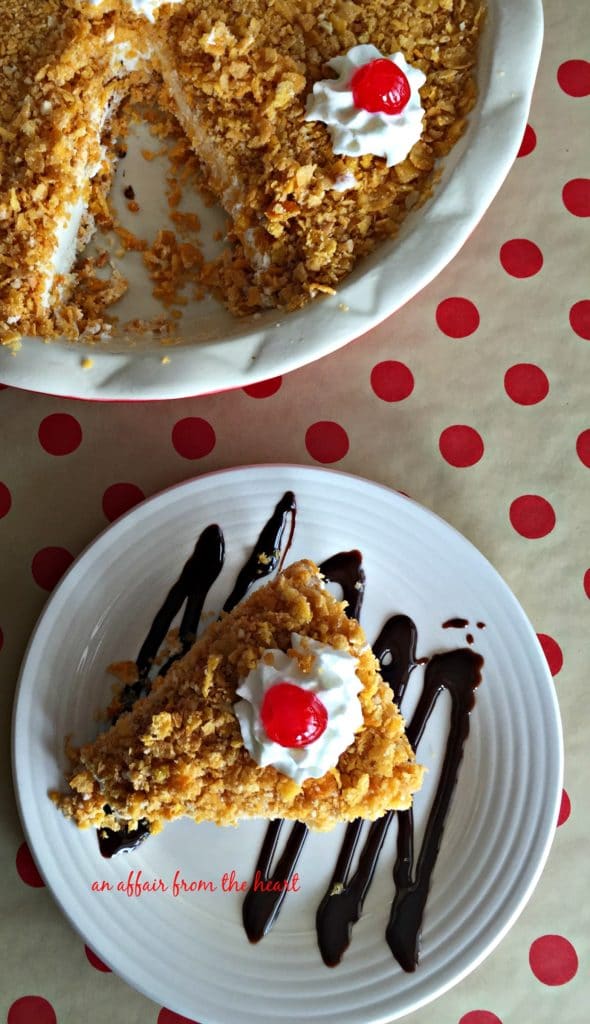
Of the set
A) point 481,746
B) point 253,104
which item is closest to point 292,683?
point 481,746

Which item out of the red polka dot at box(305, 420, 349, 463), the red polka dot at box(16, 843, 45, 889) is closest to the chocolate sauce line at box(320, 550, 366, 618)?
the red polka dot at box(305, 420, 349, 463)

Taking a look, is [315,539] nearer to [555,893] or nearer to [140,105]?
[555,893]

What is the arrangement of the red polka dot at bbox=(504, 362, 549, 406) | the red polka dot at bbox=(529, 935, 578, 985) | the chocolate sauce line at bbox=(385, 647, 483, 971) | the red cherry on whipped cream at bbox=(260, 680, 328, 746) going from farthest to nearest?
the red polka dot at bbox=(504, 362, 549, 406) < the red polka dot at bbox=(529, 935, 578, 985) < the chocolate sauce line at bbox=(385, 647, 483, 971) < the red cherry on whipped cream at bbox=(260, 680, 328, 746)

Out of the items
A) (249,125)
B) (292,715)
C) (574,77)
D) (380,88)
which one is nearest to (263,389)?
(249,125)

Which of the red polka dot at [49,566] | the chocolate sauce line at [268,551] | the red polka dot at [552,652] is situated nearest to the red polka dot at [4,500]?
the red polka dot at [49,566]

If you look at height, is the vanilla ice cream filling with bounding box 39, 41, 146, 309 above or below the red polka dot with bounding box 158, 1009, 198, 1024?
above

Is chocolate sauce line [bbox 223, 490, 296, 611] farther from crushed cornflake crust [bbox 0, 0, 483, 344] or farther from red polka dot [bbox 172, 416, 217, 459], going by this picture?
crushed cornflake crust [bbox 0, 0, 483, 344]
